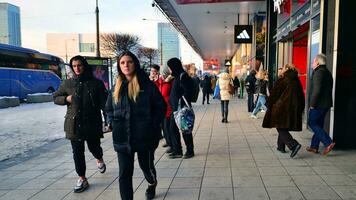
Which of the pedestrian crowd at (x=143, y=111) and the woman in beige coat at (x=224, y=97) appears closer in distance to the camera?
the pedestrian crowd at (x=143, y=111)

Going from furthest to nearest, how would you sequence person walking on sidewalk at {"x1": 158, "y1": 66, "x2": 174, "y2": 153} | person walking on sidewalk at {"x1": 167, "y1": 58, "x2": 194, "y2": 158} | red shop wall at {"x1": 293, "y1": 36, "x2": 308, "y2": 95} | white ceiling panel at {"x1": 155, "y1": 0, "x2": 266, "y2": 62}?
1. white ceiling panel at {"x1": 155, "y1": 0, "x2": 266, "y2": 62}
2. red shop wall at {"x1": 293, "y1": 36, "x2": 308, "y2": 95}
3. person walking on sidewalk at {"x1": 158, "y1": 66, "x2": 174, "y2": 153}
4. person walking on sidewalk at {"x1": 167, "y1": 58, "x2": 194, "y2": 158}

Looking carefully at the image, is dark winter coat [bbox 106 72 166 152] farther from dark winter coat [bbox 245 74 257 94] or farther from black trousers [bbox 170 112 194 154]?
dark winter coat [bbox 245 74 257 94]

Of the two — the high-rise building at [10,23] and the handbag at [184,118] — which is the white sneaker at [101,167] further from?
the high-rise building at [10,23]

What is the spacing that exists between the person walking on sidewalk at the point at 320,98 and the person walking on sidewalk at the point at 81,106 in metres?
3.52

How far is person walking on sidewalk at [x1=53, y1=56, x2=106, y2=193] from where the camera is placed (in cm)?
492

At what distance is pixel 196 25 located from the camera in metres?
25.8

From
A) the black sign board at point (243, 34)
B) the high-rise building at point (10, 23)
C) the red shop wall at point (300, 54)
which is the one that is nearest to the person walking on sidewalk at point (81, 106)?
the red shop wall at point (300, 54)

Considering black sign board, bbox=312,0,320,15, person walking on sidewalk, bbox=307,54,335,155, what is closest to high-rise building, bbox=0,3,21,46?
black sign board, bbox=312,0,320,15

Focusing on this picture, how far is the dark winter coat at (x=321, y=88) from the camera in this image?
6121mm

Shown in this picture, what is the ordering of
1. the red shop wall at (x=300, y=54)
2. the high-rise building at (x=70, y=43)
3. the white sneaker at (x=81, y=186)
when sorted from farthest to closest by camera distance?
the high-rise building at (x=70, y=43)
the red shop wall at (x=300, y=54)
the white sneaker at (x=81, y=186)

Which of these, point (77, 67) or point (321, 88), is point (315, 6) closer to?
point (321, 88)

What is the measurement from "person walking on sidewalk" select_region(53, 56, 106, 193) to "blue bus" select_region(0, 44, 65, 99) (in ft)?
64.2

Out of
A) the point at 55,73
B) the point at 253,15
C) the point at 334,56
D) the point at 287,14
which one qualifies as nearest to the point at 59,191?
the point at 334,56

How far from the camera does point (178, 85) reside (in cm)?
639
